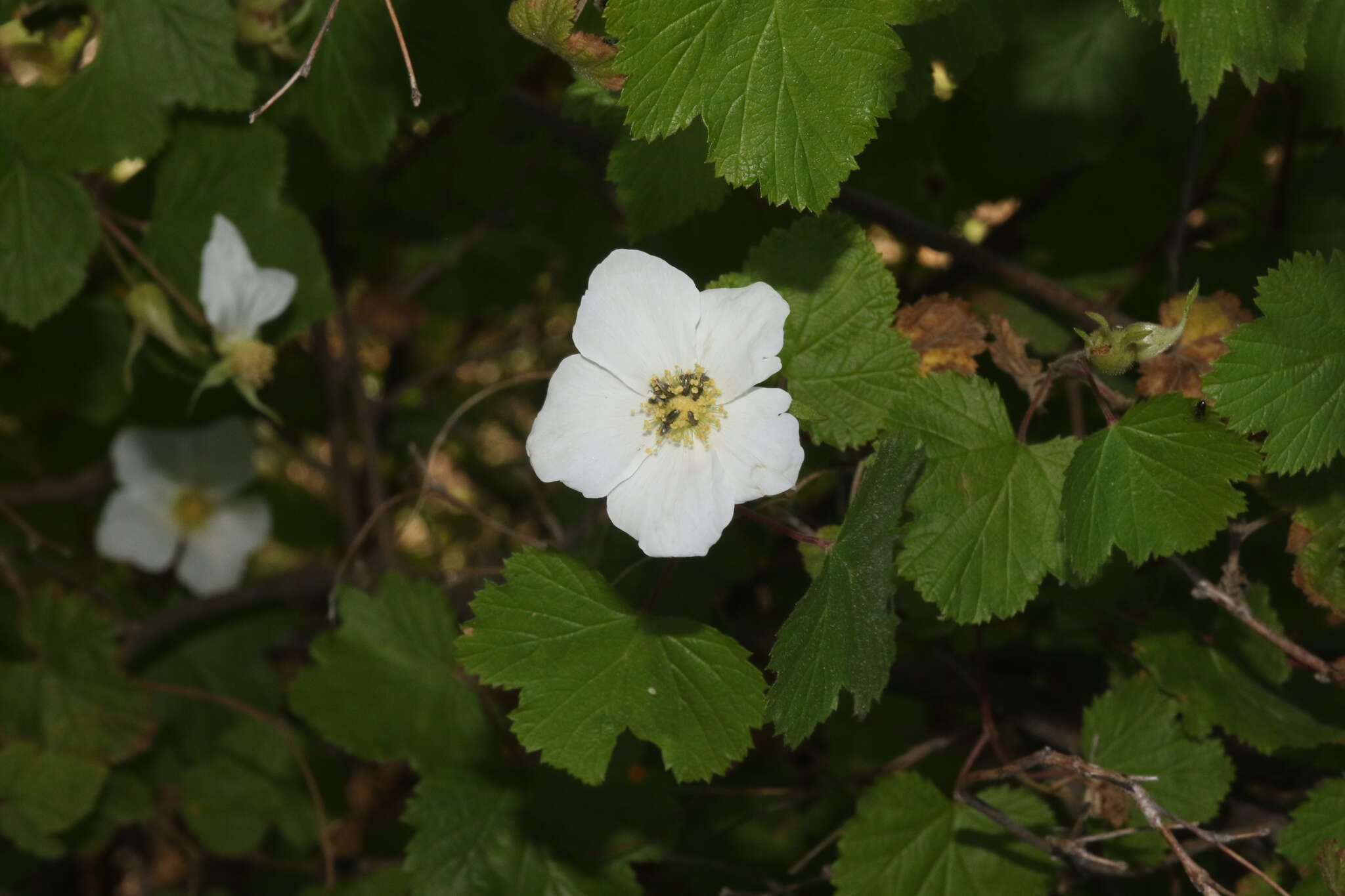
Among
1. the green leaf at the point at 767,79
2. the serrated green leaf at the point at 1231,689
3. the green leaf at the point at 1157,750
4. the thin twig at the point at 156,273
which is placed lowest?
the green leaf at the point at 1157,750

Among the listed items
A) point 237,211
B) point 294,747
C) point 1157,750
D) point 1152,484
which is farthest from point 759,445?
point 294,747

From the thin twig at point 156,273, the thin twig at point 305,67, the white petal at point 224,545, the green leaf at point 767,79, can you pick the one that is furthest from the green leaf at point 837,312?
the white petal at point 224,545

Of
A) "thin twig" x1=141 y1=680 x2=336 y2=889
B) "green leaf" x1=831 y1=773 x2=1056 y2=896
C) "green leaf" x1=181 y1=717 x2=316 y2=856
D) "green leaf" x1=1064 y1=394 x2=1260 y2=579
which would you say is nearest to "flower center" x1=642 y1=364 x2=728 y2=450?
"green leaf" x1=1064 y1=394 x2=1260 y2=579

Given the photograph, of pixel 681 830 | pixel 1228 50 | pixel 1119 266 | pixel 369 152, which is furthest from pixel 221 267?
pixel 1119 266

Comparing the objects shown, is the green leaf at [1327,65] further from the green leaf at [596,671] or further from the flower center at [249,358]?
the flower center at [249,358]

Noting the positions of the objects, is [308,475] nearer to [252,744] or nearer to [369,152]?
[252,744]
